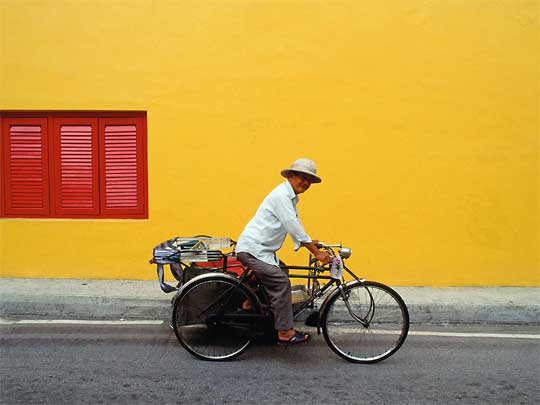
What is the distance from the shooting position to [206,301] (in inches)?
187

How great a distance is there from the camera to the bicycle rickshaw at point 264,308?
15.3ft

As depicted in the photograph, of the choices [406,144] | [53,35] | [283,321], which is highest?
[53,35]

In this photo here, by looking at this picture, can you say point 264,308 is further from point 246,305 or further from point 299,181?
point 299,181

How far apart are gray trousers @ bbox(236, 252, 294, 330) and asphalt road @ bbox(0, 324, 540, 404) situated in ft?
1.26

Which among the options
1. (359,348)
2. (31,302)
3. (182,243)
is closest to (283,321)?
(359,348)

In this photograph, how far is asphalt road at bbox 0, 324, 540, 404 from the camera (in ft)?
13.0

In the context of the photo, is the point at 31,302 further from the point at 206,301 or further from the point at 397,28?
the point at 397,28

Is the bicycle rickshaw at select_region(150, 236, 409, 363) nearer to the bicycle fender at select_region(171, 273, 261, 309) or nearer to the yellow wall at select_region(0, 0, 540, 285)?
the bicycle fender at select_region(171, 273, 261, 309)

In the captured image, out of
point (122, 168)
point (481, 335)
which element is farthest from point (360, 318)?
point (122, 168)

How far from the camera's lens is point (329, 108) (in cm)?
693

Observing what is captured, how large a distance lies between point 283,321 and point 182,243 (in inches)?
51.4

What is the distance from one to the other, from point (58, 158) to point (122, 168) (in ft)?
2.89

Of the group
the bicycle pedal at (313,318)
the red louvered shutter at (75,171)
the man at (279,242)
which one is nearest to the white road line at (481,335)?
the bicycle pedal at (313,318)

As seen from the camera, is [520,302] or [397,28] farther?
[397,28]
